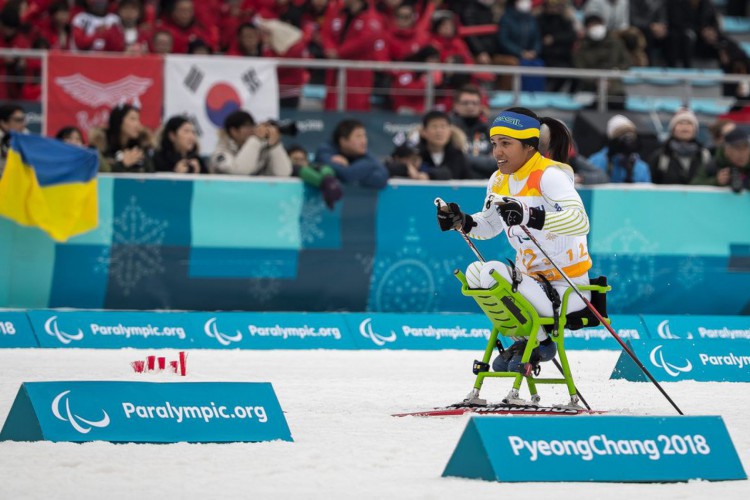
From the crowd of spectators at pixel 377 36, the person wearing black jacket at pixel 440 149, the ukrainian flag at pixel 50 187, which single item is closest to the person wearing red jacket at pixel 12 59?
the crowd of spectators at pixel 377 36

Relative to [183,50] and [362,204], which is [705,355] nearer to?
[362,204]

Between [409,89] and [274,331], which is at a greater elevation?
[409,89]

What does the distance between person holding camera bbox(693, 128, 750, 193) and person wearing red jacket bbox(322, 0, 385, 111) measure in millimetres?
4127

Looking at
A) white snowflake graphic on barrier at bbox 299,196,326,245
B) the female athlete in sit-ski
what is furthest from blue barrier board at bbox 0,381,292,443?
white snowflake graphic on barrier at bbox 299,196,326,245

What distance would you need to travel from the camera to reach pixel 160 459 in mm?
6008

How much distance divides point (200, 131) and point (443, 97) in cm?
343

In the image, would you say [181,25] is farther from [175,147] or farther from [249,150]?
[249,150]

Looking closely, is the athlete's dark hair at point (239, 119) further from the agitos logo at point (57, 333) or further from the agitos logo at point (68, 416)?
the agitos logo at point (68, 416)

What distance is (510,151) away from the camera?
7.80 metres

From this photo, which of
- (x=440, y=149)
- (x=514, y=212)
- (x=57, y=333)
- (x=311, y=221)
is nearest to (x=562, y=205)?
(x=514, y=212)

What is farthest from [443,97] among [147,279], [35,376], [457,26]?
[35,376]

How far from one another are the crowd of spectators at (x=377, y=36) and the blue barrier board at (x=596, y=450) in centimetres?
1077

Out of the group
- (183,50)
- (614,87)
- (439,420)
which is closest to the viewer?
(439,420)

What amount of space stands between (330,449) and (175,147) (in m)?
7.67
